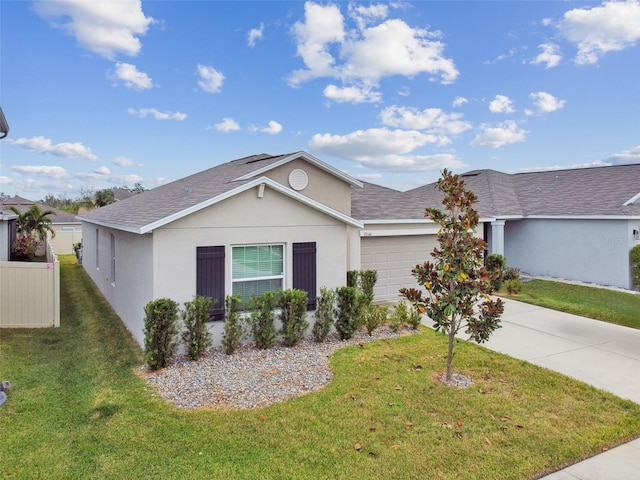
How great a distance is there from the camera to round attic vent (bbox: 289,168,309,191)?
12750mm

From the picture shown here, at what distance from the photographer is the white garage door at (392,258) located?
13.3 m

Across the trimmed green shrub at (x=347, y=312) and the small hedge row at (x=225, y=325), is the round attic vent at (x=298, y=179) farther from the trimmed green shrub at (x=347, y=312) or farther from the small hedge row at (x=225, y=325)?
the small hedge row at (x=225, y=325)

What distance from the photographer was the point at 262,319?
26.5ft

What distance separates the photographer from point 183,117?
19.8 meters

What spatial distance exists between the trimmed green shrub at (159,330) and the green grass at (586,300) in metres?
10.8

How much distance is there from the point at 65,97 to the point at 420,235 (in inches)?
586

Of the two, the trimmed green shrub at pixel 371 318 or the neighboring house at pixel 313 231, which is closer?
the neighboring house at pixel 313 231

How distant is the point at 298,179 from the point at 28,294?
7.88 metres

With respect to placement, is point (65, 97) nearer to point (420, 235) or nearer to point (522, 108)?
point (420, 235)

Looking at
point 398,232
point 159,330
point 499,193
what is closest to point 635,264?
point 499,193

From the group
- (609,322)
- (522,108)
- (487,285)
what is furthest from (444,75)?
(487,285)

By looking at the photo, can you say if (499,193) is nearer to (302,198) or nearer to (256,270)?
(302,198)

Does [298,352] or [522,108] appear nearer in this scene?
[298,352]

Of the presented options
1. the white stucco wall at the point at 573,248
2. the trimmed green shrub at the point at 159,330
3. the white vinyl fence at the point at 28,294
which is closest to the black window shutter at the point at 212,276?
the trimmed green shrub at the point at 159,330
